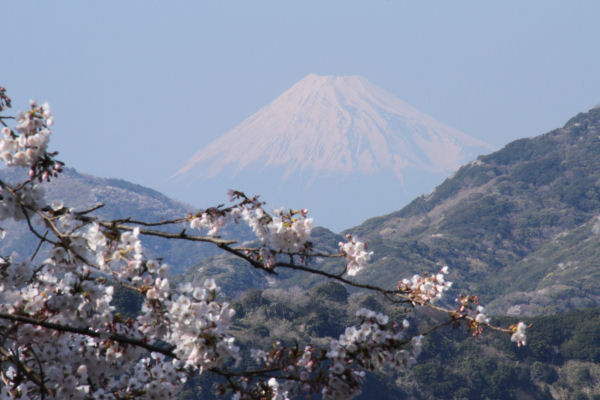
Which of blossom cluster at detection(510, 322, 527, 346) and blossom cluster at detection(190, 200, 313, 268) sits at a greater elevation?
blossom cluster at detection(190, 200, 313, 268)

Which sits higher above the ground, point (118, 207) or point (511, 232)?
point (118, 207)

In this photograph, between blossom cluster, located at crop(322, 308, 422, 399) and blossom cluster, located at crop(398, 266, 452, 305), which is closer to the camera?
blossom cluster, located at crop(322, 308, 422, 399)

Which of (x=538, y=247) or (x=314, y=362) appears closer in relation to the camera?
(x=314, y=362)

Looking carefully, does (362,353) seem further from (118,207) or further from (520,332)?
(118,207)

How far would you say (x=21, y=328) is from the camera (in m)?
→ 4.06

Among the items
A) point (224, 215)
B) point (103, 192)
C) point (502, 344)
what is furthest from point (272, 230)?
point (103, 192)

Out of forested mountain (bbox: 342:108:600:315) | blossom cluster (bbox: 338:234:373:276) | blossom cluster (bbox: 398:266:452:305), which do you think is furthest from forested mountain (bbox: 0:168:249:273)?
blossom cluster (bbox: 338:234:373:276)

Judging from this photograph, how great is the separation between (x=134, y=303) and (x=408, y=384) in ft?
46.6

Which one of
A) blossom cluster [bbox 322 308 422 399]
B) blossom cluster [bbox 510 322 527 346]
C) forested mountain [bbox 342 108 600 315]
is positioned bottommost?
blossom cluster [bbox 510 322 527 346]

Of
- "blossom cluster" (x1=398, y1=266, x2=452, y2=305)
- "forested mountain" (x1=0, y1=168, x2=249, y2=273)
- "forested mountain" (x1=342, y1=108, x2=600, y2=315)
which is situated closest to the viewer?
"blossom cluster" (x1=398, y1=266, x2=452, y2=305)

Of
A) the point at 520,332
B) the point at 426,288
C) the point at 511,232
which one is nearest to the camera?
the point at 520,332

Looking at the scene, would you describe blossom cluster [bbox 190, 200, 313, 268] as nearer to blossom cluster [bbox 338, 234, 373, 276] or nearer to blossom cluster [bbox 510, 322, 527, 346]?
blossom cluster [bbox 338, 234, 373, 276]

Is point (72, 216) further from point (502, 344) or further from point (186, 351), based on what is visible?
point (502, 344)

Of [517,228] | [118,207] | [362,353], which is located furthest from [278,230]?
[118,207]
